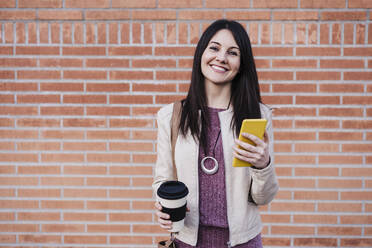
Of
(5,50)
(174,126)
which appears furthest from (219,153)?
(5,50)

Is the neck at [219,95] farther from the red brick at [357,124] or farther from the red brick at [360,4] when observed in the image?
the red brick at [360,4]

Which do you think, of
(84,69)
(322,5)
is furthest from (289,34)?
(84,69)

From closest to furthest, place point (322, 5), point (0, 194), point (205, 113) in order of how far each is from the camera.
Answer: point (205, 113)
point (322, 5)
point (0, 194)

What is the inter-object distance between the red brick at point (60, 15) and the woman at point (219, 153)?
144cm

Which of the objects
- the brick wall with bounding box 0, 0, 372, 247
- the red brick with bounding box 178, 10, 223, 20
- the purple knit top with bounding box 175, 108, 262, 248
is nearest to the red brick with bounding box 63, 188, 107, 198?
the brick wall with bounding box 0, 0, 372, 247

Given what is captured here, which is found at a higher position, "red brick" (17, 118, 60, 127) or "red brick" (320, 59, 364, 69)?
"red brick" (320, 59, 364, 69)

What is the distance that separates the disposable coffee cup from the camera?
140 cm

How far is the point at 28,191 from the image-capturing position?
263cm

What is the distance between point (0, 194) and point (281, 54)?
3019 millimetres

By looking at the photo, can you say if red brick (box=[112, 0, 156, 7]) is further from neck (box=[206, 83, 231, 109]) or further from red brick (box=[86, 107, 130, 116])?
neck (box=[206, 83, 231, 109])

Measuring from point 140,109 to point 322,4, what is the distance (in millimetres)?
1943

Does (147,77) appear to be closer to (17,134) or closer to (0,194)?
(17,134)

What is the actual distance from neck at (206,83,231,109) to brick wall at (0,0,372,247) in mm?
817

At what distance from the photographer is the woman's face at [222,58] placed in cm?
164
